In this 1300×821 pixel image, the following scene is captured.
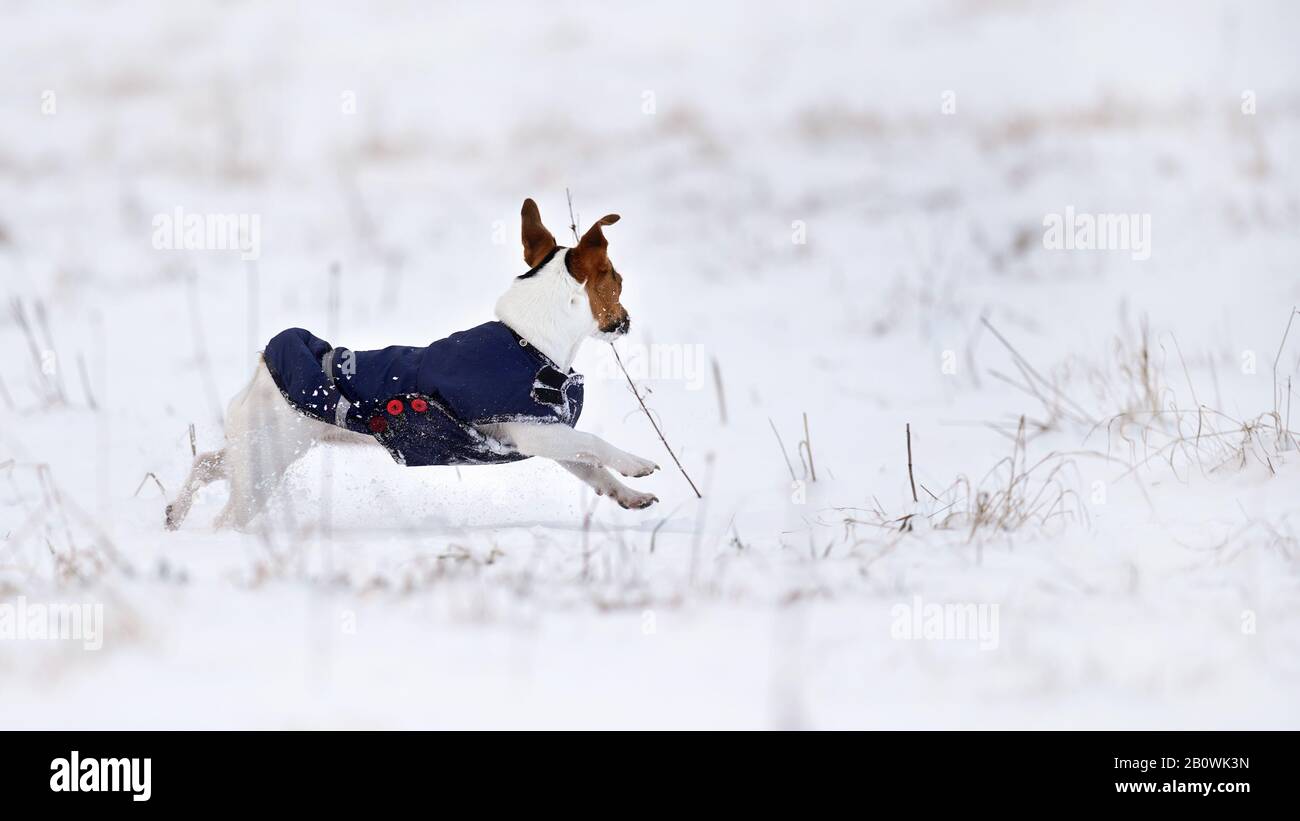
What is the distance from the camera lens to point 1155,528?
4.06 meters

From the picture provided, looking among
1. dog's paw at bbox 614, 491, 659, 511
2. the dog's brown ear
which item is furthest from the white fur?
the dog's brown ear

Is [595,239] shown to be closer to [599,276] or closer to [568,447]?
[599,276]

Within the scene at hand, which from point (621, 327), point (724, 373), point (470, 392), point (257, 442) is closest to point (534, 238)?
point (621, 327)

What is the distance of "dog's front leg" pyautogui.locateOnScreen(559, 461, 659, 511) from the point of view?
14.8 ft

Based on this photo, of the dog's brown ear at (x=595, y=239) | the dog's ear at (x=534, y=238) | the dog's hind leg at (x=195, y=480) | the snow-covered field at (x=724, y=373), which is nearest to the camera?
the snow-covered field at (x=724, y=373)

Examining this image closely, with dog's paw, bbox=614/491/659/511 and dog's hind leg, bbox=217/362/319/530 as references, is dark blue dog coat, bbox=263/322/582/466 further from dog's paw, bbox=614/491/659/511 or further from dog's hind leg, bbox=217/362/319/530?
dog's paw, bbox=614/491/659/511

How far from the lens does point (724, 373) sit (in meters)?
7.87

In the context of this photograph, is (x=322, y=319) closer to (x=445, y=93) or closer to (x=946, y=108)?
(x=946, y=108)

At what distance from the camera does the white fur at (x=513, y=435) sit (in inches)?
171

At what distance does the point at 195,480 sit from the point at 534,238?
5.20 feet

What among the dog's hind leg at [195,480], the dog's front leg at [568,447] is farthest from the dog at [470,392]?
the dog's hind leg at [195,480]

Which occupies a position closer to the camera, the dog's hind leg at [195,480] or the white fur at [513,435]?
the white fur at [513,435]

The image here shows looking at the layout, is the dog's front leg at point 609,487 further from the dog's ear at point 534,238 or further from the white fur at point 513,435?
the dog's ear at point 534,238
